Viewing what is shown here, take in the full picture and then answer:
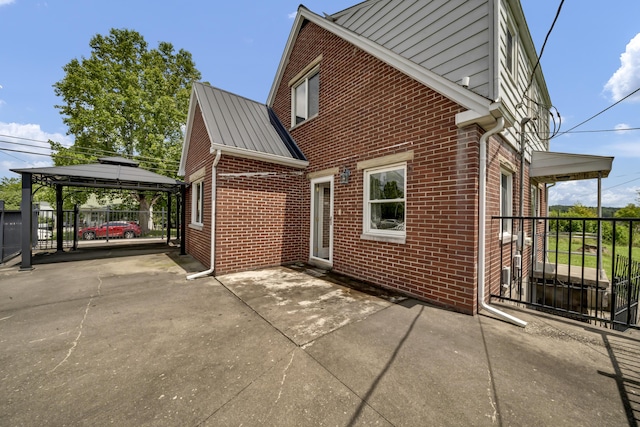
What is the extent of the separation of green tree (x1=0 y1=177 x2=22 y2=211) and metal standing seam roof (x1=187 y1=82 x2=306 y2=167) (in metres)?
48.2

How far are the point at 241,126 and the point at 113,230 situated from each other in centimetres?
1450

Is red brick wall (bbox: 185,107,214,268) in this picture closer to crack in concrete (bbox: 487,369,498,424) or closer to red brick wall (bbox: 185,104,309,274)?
red brick wall (bbox: 185,104,309,274)

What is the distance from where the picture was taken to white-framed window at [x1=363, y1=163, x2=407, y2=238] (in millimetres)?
4992

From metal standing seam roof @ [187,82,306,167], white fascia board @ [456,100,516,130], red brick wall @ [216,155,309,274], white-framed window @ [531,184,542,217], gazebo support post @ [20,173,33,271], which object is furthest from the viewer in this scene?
white-framed window @ [531,184,542,217]

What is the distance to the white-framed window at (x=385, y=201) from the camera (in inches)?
197

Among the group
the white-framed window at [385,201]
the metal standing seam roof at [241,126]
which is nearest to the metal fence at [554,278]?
the white-framed window at [385,201]

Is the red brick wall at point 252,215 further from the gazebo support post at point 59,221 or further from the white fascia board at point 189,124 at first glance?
the gazebo support post at point 59,221

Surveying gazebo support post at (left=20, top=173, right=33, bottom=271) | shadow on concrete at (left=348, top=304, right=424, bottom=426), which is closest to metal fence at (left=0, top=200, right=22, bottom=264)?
gazebo support post at (left=20, top=173, right=33, bottom=271)

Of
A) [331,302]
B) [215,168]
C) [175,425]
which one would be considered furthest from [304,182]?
[175,425]

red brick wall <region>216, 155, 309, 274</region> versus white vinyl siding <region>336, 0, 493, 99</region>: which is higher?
white vinyl siding <region>336, 0, 493, 99</region>

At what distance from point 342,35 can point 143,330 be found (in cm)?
751

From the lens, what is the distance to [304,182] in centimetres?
754

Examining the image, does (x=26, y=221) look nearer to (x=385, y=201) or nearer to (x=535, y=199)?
(x=385, y=201)

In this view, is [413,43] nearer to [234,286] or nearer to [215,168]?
Result: [215,168]
